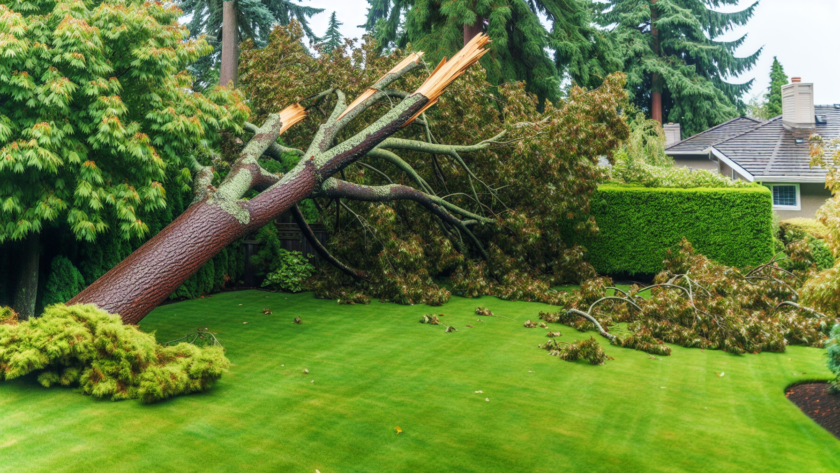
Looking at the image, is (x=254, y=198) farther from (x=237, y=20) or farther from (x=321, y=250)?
(x=237, y=20)

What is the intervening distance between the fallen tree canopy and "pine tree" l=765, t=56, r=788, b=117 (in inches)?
1421

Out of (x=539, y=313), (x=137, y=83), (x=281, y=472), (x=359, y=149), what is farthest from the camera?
(x=539, y=313)

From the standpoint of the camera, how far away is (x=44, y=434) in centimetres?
408

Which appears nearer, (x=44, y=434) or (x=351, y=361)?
(x=44, y=434)

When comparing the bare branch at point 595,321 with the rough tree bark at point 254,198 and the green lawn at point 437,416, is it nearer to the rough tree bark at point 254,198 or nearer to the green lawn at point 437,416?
the green lawn at point 437,416

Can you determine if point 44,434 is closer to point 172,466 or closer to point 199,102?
point 172,466

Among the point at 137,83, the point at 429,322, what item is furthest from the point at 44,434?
the point at 429,322

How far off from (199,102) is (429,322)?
4351mm

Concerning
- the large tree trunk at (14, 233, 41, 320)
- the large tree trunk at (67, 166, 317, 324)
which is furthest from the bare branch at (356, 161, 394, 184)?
the large tree trunk at (14, 233, 41, 320)

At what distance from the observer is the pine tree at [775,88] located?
3225cm

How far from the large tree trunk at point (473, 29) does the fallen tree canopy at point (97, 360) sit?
567 inches

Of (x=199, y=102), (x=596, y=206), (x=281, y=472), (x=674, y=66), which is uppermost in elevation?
(x=674, y=66)

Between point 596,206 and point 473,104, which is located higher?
point 473,104

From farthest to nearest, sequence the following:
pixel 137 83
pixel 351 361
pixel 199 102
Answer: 1. pixel 199 102
2. pixel 137 83
3. pixel 351 361
